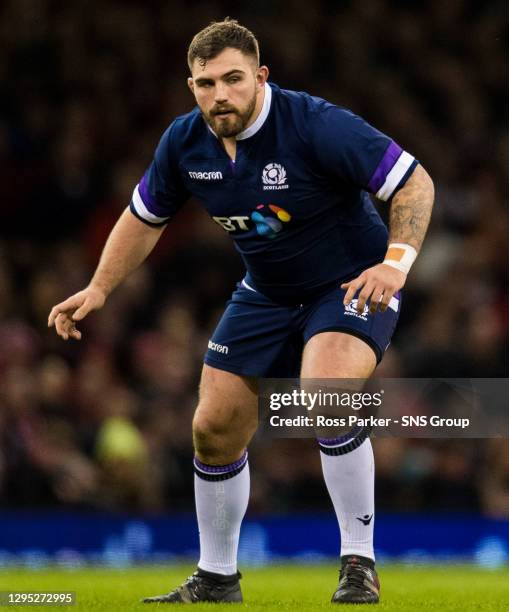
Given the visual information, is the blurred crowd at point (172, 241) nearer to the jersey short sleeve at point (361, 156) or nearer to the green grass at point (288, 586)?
the green grass at point (288, 586)

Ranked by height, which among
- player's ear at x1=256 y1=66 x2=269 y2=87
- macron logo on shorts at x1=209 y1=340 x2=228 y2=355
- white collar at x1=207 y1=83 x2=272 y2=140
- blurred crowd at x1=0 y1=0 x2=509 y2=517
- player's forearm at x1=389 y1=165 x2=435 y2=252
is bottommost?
macron logo on shorts at x1=209 y1=340 x2=228 y2=355

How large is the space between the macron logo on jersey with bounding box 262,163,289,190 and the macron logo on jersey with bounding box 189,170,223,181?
0.74 ft

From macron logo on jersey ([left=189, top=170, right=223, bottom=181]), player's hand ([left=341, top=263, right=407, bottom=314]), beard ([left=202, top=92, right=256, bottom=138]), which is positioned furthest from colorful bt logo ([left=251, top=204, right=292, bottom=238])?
player's hand ([left=341, top=263, right=407, bottom=314])

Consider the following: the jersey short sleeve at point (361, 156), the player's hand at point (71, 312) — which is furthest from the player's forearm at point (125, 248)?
the jersey short sleeve at point (361, 156)

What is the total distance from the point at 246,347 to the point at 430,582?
275 centimetres

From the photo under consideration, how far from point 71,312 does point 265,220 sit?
3.30 ft

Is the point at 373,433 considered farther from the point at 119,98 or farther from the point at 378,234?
the point at 119,98

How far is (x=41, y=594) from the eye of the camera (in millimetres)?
6992

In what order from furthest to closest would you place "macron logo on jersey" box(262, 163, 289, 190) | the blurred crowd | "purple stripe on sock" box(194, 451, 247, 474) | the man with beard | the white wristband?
the blurred crowd < "purple stripe on sock" box(194, 451, 247, 474) < "macron logo on jersey" box(262, 163, 289, 190) < the man with beard < the white wristband

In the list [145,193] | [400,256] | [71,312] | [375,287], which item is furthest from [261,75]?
[71,312]

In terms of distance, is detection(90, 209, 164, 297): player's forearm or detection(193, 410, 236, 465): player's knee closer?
detection(193, 410, 236, 465): player's knee

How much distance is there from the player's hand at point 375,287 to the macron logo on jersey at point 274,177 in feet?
2.57

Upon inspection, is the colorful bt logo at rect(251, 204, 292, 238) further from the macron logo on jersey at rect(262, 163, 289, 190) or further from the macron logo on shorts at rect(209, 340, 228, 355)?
the macron logo on shorts at rect(209, 340, 228, 355)

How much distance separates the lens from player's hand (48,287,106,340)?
6934mm
